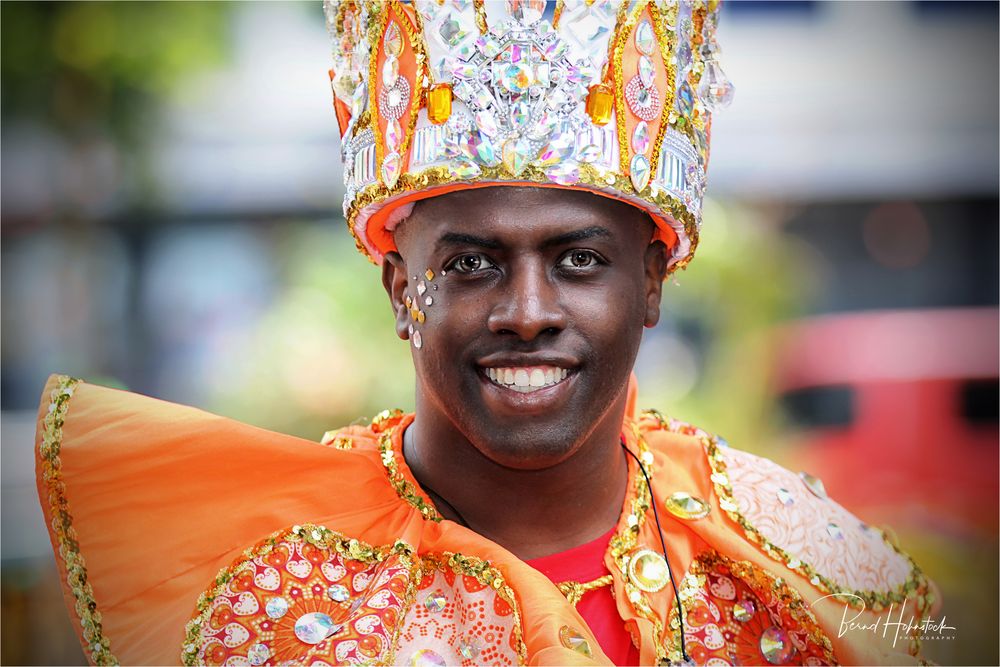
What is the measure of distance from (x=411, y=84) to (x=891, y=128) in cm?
716

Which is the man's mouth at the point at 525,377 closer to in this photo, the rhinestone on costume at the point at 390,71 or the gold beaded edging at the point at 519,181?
the gold beaded edging at the point at 519,181

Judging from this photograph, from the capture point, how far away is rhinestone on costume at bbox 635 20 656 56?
2471 millimetres

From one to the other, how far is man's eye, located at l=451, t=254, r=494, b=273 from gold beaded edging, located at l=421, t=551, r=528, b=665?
642 mm

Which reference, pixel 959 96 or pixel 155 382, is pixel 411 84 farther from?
pixel 959 96

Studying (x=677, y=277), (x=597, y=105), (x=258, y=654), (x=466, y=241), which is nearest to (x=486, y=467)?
(x=466, y=241)

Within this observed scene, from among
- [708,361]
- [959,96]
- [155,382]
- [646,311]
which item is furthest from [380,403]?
[959,96]

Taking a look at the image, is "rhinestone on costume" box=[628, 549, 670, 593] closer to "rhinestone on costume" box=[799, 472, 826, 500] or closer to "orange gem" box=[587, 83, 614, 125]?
"rhinestone on costume" box=[799, 472, 826, 500]

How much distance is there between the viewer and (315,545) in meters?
2.42

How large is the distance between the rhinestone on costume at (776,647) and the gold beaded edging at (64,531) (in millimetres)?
1480

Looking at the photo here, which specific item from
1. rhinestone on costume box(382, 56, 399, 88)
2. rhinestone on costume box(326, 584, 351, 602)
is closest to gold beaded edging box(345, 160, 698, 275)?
rhinestone on costume box(382, 56, 399, 88)

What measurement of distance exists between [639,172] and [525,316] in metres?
0.44

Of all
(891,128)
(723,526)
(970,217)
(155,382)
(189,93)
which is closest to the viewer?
(723,526)

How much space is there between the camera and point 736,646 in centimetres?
246

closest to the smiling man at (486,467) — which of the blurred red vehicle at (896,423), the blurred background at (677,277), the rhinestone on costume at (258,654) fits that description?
the rhinestone on costume at (258,654)
